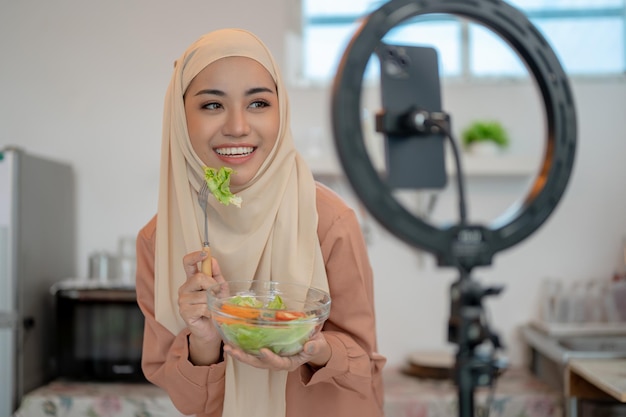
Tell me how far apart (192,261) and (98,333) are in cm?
188

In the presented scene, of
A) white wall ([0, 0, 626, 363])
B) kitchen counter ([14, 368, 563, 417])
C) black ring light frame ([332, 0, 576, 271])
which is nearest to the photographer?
black ring light frame ([332, 0, 576, 271])

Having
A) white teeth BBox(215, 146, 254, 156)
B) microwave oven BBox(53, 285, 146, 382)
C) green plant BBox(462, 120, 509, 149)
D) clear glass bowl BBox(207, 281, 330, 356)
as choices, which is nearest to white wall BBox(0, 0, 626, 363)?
green plant BBox(462, 120, 509, 149)

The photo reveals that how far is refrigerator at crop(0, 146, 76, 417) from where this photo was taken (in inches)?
96.9

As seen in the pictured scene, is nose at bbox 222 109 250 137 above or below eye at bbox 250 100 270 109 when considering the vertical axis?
below

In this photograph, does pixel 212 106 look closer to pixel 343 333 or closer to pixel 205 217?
pixel 205 217

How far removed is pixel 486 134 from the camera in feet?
8.98

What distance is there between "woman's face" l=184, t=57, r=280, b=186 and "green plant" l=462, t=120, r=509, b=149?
1.90 meters

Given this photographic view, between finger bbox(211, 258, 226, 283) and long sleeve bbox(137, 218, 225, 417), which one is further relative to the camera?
long sleeve bbox(137, 218, 225, 417)

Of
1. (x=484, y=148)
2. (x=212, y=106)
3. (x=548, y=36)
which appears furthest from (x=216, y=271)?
(x=548, y=36)

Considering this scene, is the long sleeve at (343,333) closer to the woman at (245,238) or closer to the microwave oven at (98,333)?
the woman at (245,238)

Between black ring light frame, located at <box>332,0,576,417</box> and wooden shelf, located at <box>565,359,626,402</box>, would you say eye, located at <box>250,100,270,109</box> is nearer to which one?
black ring light frame, located at <box>332,0,576,417</box>

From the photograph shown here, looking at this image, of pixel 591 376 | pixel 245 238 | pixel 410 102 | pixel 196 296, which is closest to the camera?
pixel 410 102

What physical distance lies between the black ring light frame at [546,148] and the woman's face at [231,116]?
1.45 ft

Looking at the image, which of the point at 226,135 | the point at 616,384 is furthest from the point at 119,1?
the point at 616,384
